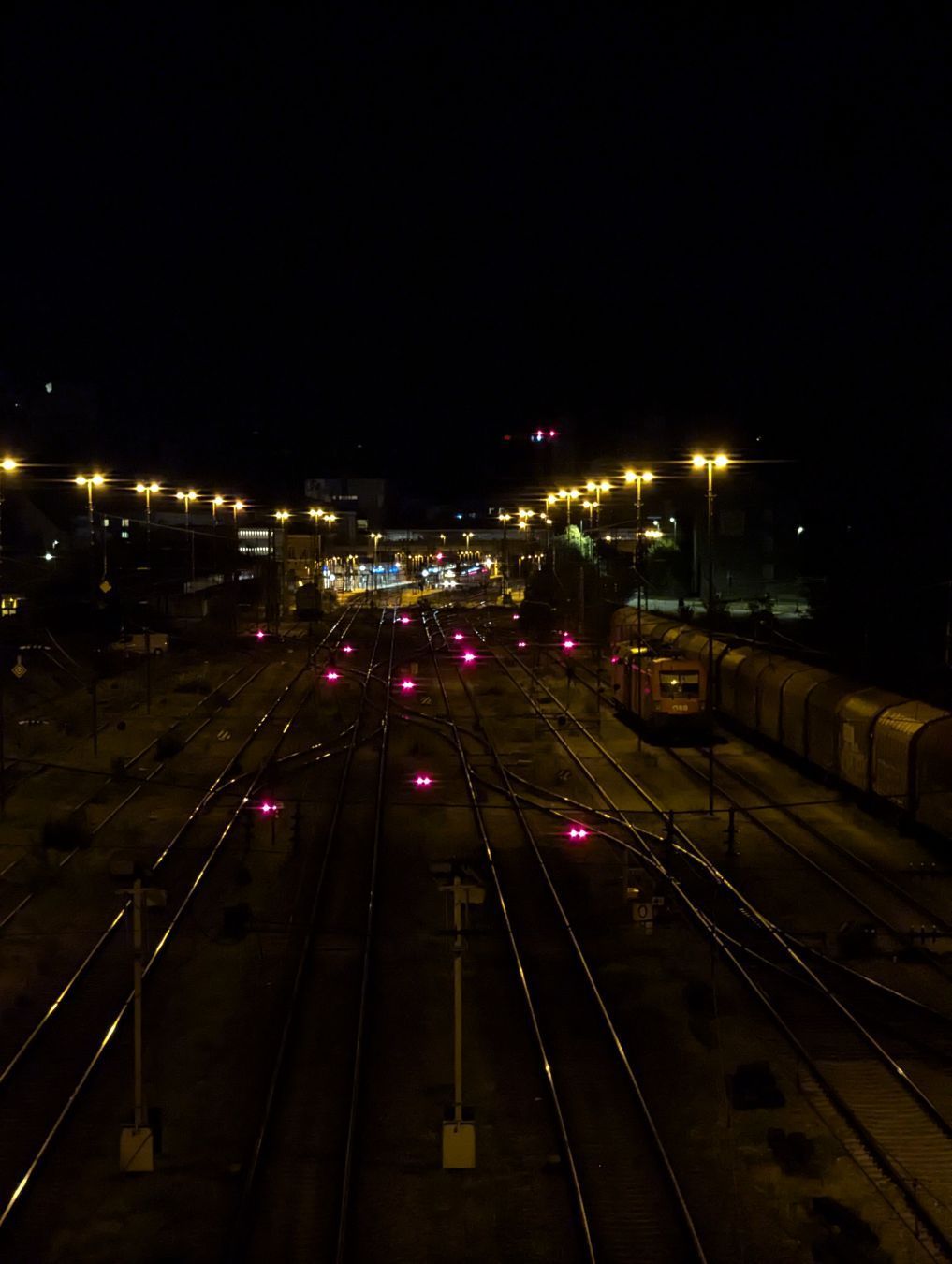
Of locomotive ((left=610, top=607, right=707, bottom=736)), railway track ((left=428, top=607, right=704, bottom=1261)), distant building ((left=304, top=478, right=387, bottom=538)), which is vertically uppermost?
distant building ((left=304, top=478, right=387, bottom=538))

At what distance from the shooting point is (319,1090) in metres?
9.88

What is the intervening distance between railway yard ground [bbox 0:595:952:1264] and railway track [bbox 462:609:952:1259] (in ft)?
0.11

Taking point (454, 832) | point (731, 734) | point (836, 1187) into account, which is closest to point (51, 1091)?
point (836, 1187)

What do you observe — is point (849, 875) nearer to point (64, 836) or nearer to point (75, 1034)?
point (75, 1034)

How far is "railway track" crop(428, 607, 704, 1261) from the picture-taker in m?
7.73

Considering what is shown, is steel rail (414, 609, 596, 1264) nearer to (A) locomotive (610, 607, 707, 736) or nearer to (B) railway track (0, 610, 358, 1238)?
(B) railway track (0, 610, 358, 1238)

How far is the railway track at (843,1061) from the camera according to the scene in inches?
320

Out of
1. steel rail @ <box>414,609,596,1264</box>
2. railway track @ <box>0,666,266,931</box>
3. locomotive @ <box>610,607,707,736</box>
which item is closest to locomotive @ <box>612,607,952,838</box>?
locomotive @ <box>610,607,707,736</box>

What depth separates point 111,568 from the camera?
Answer: 50.6 metres

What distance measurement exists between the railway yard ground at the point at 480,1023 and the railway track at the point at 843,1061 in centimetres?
3

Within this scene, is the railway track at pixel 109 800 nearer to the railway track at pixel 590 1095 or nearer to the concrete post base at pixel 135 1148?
the railway track at pixel 590 1095

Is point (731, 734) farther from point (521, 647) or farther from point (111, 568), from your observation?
point (111, 568)

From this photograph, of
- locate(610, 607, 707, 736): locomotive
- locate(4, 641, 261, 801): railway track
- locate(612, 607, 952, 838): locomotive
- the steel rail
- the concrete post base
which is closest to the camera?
the steel rail

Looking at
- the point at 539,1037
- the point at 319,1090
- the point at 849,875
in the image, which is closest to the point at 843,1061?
the point at 539,1037
